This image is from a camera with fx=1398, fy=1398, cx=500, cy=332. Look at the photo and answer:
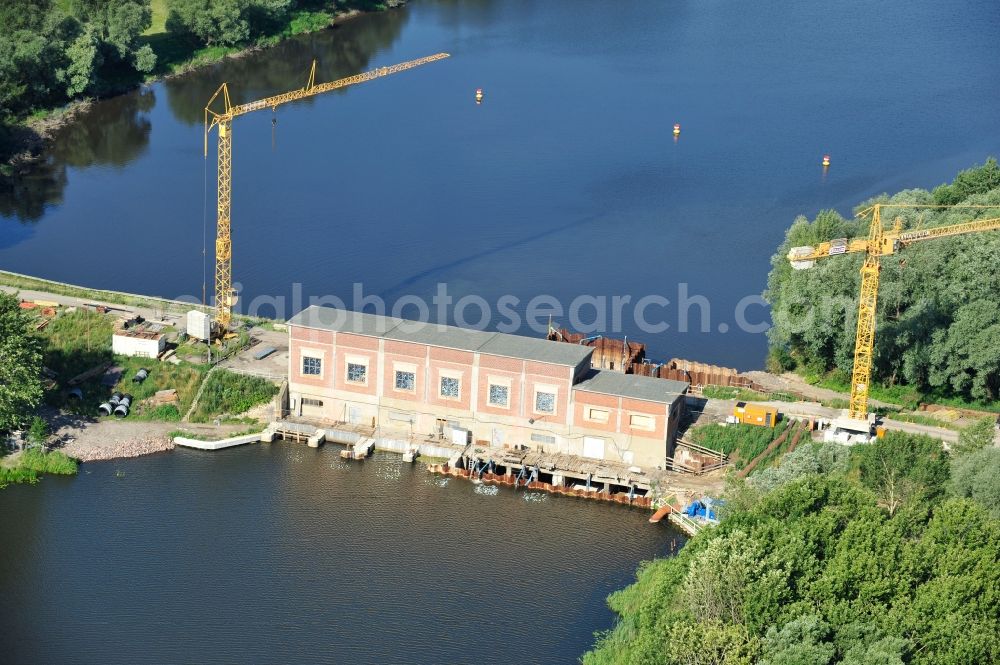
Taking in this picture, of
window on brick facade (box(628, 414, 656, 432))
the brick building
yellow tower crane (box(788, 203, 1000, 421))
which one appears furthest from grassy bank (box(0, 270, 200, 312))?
yellow tower crane (box(788, 203, 1000, 421))

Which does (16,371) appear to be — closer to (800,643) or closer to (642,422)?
(642,422)

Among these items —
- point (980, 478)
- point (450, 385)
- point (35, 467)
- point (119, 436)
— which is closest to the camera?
point (980, 478)

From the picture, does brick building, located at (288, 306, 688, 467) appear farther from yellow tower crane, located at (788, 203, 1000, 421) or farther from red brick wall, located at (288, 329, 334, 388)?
yellow tower crane, located at (788, 203, 1000, 421)

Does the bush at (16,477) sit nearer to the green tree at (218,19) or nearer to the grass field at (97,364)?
the grass field at (97,364)

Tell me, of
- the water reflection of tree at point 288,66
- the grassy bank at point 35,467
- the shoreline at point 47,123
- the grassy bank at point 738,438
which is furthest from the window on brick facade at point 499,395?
the water reflection of tree at point 288,66

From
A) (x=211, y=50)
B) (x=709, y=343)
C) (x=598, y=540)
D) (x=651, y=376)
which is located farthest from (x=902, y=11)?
(x=598, y=540)

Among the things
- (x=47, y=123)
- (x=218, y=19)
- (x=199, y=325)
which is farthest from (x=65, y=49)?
(x=199, y=325)

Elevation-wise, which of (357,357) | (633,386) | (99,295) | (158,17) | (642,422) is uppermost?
(158,17)
